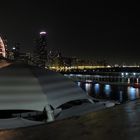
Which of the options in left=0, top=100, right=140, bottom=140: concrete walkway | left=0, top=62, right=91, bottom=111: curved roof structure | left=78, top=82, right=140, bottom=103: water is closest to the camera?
left=0, top=100, right=140, bottom=140: concrete walkway

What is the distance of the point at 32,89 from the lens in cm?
2848

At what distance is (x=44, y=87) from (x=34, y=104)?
8.49 feet

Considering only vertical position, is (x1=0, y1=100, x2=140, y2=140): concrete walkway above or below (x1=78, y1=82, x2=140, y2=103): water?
above

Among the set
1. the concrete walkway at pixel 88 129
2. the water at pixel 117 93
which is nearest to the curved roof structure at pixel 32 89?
the concrete walkway at pixel 88 129

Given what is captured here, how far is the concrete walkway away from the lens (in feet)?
26.2

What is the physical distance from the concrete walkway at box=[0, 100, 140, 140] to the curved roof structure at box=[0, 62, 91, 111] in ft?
53.7

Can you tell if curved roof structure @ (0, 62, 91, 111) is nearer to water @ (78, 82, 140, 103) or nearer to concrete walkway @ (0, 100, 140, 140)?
concrete walkway @ (0, 100, 140, 140)

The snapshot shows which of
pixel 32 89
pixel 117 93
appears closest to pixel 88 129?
pixel 32 89

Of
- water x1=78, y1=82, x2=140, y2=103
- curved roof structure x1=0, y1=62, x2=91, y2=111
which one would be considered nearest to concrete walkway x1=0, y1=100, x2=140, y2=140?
curved roof structure x1=0, y1=62, x2=91, y2=111

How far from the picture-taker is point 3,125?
21.3m

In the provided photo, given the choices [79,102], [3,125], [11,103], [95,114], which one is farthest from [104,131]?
[79,102]

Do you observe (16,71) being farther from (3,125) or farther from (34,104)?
(3,125)

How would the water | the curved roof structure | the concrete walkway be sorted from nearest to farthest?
the concrete walkway
the curved roof structure
the water

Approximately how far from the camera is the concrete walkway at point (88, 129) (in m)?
7.99
